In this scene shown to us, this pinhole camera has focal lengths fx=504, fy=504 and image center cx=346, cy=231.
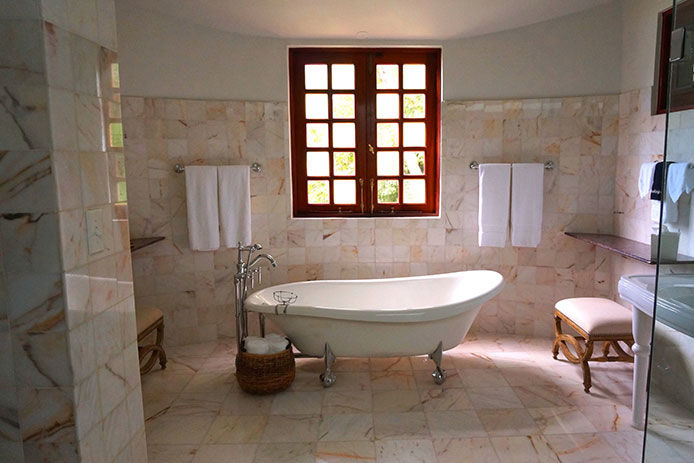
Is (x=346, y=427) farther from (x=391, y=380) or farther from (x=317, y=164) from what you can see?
(x=317, y=164)

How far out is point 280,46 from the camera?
4.00 metres

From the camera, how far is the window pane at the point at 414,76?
4203mm

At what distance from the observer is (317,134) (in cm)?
423

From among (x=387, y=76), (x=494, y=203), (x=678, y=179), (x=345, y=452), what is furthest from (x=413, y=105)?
(x=345, y=452)

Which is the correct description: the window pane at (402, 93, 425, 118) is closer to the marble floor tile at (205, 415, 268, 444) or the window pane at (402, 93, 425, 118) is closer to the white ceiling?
the white ceiling

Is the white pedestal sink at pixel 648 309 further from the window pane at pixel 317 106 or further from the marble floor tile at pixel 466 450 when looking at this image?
the window pane at pixel 317 106

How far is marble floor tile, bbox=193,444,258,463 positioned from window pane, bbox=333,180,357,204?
219 centimetres

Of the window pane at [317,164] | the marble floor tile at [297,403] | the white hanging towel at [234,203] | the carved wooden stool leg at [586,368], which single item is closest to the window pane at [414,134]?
the window pane at [317,164]

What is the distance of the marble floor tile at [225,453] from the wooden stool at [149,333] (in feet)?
3.24

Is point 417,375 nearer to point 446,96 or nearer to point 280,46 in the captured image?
point 446,96

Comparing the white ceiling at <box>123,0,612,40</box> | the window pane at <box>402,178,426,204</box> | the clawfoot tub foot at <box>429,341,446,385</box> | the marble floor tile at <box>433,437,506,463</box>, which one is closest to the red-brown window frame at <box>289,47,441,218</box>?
the window pane at <box>402,178,426,204</box>

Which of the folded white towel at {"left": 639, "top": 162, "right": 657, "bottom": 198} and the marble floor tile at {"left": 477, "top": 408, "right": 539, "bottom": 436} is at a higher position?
the folded white towel at {"left": 639, "top": 162, "right": 657, "bottom": 198}

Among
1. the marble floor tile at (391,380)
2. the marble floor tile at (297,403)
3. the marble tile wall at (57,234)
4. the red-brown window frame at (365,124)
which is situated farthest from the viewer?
the red-brown window frame at (365,124)

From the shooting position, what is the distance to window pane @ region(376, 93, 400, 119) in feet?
13.8
